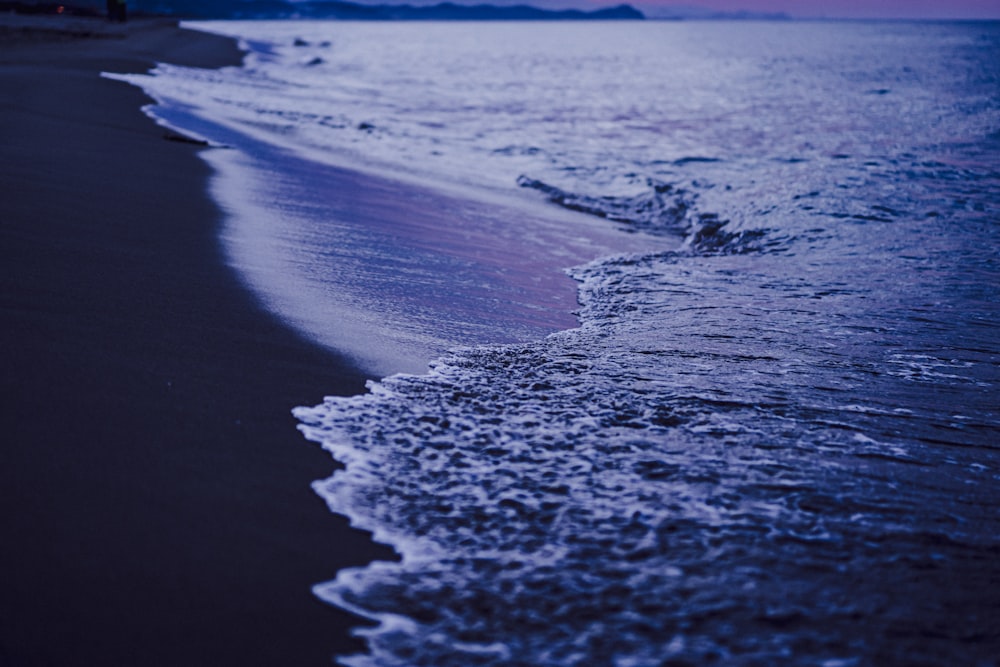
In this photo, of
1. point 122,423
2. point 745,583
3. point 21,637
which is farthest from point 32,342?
point 745,583

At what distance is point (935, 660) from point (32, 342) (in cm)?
345

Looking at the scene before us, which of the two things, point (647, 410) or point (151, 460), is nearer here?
point (151, 460)

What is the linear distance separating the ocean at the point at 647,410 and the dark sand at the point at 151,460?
152 millimetres

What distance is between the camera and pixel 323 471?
2.70m

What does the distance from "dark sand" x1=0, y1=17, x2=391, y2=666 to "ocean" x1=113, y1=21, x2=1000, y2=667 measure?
152mm

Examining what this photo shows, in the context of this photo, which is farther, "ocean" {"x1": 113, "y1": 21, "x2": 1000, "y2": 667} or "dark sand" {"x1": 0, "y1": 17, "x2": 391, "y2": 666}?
"ocean" {"x1": 113, "y1": 21, "x2": 1000, "y2": 667}

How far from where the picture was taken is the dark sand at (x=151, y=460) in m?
1.91

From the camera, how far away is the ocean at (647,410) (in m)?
2.12

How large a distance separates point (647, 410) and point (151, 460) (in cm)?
201

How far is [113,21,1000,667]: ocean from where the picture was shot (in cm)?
212

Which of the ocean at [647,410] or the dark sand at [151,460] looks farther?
the ocean at [647,410]

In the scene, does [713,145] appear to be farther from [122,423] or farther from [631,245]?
[122,423]

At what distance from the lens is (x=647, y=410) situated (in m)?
3.40

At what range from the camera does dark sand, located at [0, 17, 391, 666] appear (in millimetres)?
1908
